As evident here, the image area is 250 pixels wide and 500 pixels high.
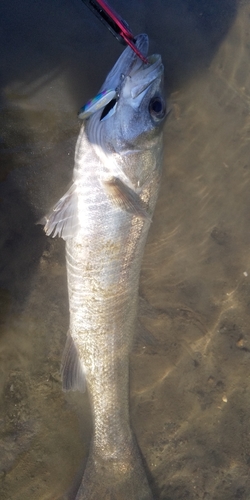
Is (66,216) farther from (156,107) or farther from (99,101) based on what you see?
(156,107)

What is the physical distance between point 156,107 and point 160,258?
1.80 m

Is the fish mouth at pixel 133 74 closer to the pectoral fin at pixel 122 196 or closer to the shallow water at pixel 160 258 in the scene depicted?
the pectoral fin at pixel 122 196

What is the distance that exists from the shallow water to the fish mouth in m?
0.91

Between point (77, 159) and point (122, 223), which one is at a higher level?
point (77, 159)

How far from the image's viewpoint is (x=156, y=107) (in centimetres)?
276

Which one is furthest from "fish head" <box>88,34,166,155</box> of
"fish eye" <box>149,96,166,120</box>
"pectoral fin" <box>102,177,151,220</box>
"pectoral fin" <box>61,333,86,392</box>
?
"pectoral fin" <box>61,333,86,392</box>

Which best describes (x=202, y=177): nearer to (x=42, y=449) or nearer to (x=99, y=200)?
(x=99, y=200)

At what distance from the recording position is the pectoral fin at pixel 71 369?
10.7 feet

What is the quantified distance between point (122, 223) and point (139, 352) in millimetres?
1749

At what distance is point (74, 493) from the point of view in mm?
3697

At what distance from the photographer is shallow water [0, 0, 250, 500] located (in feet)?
11.5

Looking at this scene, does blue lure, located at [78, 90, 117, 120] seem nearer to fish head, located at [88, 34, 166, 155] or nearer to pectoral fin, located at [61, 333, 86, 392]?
fish head, located at [88, 34, 166, 155]

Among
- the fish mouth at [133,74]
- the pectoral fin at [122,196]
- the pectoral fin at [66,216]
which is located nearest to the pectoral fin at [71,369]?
the pectoral fin at [66,216]

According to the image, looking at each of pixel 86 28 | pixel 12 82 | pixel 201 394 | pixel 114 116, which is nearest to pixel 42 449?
pixel 201 394
